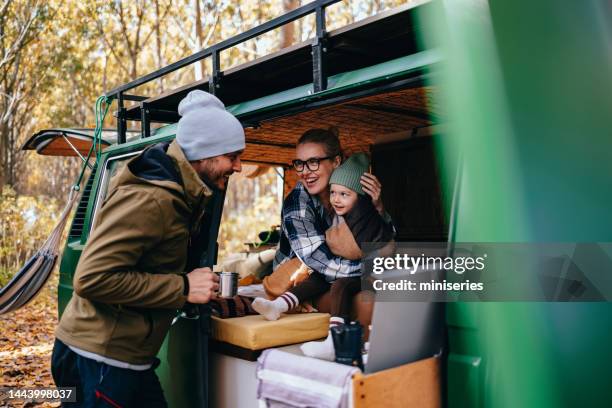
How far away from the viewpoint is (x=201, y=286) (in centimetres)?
255

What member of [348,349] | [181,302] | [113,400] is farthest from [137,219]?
[348,349]

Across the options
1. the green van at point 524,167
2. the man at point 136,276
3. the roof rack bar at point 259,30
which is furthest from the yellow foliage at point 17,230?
the green van at point 524,167

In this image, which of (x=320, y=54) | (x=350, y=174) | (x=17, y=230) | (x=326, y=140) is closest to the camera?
(x=320, y=54)

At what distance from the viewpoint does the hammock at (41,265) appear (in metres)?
4.69

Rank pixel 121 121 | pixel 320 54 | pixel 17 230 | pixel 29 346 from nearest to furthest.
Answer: pixel 320 54 < pixel 121 121 < pixel 29 346 < pixel 17 230

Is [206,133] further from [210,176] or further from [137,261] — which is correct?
[137,261]

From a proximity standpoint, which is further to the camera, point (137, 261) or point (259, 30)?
point (259, 30)

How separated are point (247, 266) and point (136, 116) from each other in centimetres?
168

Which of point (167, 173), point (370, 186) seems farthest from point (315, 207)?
point (167, 173)

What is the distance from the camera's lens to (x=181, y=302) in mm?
2484

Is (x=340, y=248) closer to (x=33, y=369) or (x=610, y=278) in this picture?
(x=610, y=278)

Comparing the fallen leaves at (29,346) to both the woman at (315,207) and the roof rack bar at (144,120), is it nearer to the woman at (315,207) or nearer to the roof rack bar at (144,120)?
the roof rack bar at (144,120)

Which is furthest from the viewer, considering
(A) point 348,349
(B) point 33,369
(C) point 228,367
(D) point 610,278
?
(B) point 33,369

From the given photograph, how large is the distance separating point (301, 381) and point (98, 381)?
0.89m
